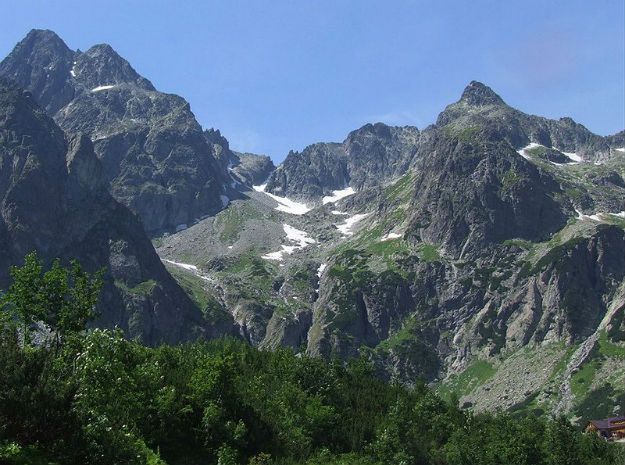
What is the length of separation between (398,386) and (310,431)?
5765cm

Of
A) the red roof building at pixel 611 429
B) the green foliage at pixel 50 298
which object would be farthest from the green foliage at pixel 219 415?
the red roof building at pixel 611 429

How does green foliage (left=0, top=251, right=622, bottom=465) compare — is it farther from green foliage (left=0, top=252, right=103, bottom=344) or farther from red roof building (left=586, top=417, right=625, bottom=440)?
red roof building (left=586, top=417, right=625, bottom=440)

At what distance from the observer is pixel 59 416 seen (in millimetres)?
38500

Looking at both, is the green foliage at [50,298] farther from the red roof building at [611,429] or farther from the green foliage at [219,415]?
the red roof building at [611,429]

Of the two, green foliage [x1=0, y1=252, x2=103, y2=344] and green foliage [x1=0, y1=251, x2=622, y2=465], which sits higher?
green foliage [x1=0, y1=252, x2=103, y2=344]

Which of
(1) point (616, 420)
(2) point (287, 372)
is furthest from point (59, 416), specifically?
(1) point (616, 420)

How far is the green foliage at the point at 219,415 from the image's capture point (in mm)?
38500

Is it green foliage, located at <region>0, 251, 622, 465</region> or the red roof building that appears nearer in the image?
green foliage, located at <region>0, 251, 622, 465</region>

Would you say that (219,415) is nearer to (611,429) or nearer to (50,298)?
(50,298)

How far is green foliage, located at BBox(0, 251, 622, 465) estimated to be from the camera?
126 ft

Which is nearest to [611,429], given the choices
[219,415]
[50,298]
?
[219,415]

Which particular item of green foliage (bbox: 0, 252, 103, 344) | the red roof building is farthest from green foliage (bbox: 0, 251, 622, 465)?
the red roof building

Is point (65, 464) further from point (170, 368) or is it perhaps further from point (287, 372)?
point (287, 372)

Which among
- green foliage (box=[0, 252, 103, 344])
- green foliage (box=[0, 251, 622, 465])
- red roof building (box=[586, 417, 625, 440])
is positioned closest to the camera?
green foliage (box=[0, 251, 622, 465])
